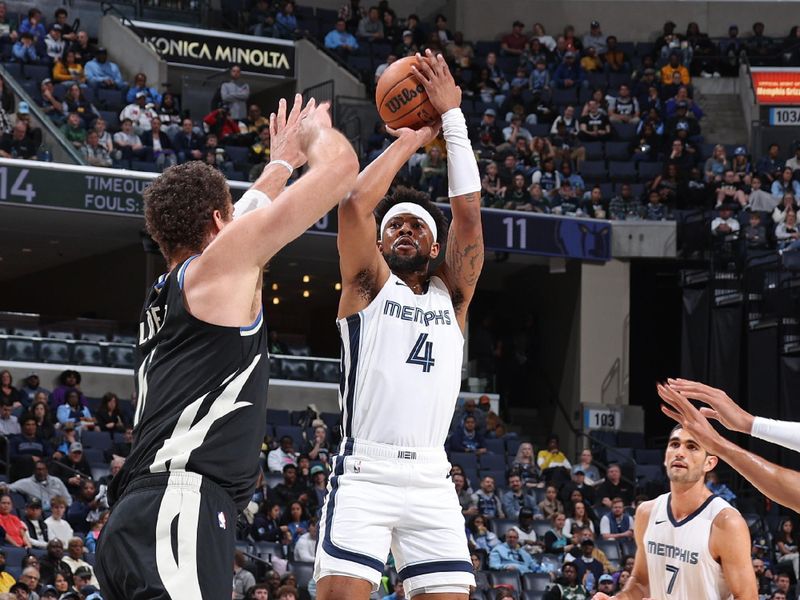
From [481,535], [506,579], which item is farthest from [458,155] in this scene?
[481,535]

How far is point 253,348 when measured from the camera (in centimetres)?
417

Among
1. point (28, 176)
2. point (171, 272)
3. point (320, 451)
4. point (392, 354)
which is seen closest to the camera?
point (171, 272)

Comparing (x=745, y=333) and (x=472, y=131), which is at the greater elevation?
(x=472, y=131)

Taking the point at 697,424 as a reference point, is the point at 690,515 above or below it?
below

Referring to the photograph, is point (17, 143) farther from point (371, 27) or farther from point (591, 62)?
point (591, 62)

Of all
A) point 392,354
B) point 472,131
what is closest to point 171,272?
point 392,354

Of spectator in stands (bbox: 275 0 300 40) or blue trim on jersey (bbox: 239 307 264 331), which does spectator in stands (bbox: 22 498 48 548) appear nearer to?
blue trim on jersey (bbox: 239 307 264 331)

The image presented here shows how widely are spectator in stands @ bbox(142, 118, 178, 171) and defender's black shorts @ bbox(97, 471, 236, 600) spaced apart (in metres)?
16.8

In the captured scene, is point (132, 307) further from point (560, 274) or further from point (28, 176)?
point (560, 274)

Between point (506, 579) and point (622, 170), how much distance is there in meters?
11.6

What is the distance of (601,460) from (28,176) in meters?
9.86

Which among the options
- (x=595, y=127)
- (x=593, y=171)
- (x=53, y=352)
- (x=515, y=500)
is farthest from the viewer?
(x=595, y=127)

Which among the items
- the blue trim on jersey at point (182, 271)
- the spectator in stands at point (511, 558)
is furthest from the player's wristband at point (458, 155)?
the spectator in stands at point (511, 558)

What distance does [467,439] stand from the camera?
769 inches
